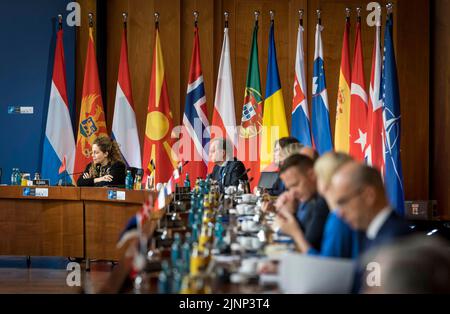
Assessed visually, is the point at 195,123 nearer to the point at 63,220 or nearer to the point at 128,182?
the point at 128,182

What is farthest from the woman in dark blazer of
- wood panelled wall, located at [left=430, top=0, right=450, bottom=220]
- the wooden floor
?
wood panelled wall, located at [left=430, top=0, right=450, bottom=220]

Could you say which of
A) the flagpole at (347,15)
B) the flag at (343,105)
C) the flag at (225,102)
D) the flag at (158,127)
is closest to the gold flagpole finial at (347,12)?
the flagpole at (347,15)

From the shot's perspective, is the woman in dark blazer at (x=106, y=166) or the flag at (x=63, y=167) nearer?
the woman in dark blazer at (x=106, y=166)

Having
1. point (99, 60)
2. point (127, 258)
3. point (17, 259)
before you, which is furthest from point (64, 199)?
point (127, 258)

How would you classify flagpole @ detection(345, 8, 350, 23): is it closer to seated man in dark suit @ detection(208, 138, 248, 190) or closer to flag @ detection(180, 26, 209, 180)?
flag @ detection(180, 26, 209, 180)

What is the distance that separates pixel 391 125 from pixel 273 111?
Answer: 1.38 m

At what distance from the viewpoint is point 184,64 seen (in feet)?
30.2

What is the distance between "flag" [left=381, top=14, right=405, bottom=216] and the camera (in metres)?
7.72

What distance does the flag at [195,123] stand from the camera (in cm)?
859

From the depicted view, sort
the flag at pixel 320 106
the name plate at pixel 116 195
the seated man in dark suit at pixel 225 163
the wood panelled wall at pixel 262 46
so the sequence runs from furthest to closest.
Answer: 1. the wood panelled wall at pixel 262 46
2. the flag at pixel 320 106
3. the seated man in dark suit at pixel 225 163
4. the name plate at pixel 116 195

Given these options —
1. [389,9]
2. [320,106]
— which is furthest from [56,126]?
[389,9]

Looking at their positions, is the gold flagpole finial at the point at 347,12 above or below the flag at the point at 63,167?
above

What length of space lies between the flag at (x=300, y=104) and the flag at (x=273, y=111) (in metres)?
0.13

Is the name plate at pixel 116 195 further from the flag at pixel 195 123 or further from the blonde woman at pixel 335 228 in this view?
the blonde woman at pixel 335 228
